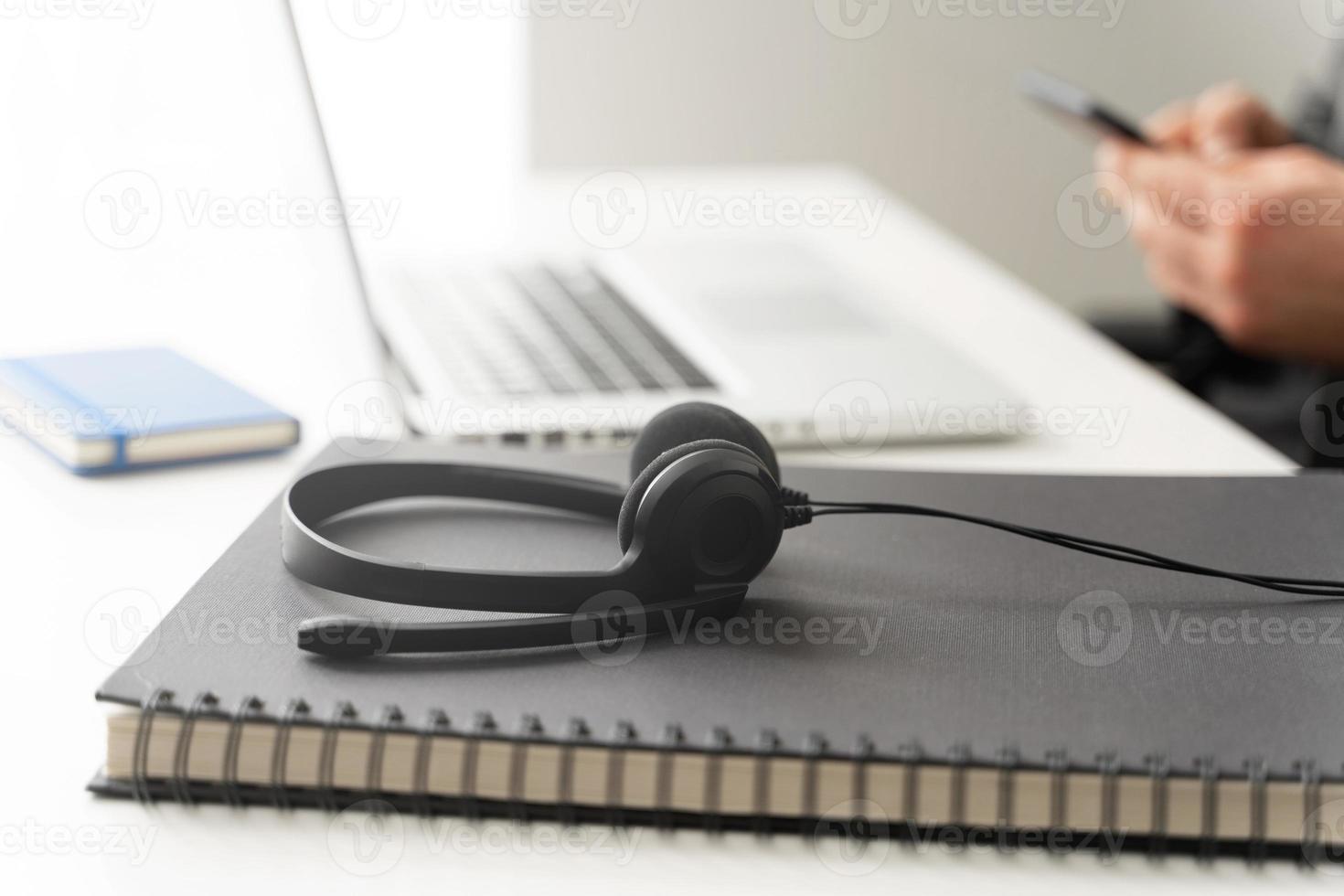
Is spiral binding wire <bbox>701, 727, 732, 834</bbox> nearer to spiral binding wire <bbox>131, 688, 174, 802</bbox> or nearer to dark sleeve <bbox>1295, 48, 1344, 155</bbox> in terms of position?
spiral binding wire <bbox>131, 688, 174, 802</bbox>

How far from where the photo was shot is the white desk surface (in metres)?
0.39

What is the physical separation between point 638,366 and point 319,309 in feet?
0.72

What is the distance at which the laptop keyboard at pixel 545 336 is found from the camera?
81cm

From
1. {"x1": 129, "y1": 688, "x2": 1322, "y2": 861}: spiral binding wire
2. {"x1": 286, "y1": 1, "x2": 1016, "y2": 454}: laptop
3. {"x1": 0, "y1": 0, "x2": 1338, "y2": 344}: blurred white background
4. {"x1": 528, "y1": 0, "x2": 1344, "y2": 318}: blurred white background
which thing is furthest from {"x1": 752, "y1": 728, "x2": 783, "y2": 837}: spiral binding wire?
Answer: {"x1": 528, "y1": 0, "x2": 1344, "y2": 318}: blurred white background

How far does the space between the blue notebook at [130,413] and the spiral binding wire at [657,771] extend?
0.98ft

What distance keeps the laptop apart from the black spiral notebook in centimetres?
26

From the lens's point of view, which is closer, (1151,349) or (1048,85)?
(1048,85)

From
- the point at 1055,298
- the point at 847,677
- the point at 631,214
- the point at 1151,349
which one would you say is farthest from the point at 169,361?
the point at 1055,298

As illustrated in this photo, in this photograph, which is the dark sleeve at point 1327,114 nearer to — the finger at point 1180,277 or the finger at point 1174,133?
the finger at point 1174,133

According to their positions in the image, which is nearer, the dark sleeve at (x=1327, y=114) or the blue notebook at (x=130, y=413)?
the blue notebook at (x=130, y=413)

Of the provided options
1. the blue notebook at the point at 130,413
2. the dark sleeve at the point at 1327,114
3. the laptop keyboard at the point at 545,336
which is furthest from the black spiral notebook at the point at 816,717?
the dark sleeve at the point at 1327,114

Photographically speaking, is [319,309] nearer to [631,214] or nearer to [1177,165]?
[631,214]

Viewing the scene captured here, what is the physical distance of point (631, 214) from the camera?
55.2 inches

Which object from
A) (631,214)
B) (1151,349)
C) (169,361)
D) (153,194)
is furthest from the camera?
(1151,349)
